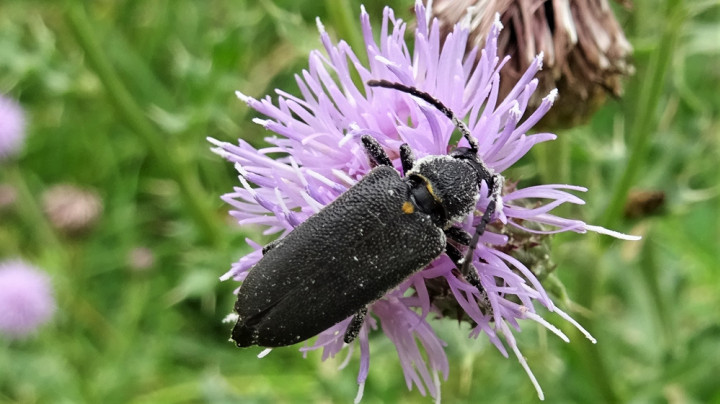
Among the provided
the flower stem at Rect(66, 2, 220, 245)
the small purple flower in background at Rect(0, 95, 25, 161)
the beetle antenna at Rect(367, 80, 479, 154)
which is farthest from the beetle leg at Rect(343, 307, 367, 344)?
the small purple flower in background at Rect(0, 95, 25, 161)

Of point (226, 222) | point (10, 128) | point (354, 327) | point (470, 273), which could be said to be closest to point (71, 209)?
point (10, 128)

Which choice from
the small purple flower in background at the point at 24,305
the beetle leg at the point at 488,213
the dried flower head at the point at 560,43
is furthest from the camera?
the small purple flower in background at the point at 24,305

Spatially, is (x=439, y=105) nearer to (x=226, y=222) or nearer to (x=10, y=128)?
(x=226, y=222)

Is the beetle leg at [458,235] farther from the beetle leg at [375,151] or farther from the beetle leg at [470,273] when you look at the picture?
the beetle leg at [375,151]

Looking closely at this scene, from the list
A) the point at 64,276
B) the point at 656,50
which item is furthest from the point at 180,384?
the point at 656,50

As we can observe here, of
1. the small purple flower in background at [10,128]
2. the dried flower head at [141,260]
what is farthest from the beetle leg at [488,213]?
the small purple flower in background at [10,128]

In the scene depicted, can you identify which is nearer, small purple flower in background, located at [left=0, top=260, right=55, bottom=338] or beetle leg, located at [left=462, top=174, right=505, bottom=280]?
beetle leg, located at [left=462, top=174, right=505, bottom=280]

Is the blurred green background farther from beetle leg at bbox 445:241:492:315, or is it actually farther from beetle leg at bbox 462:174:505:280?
beetle leg at bbox 462:174:505:280
